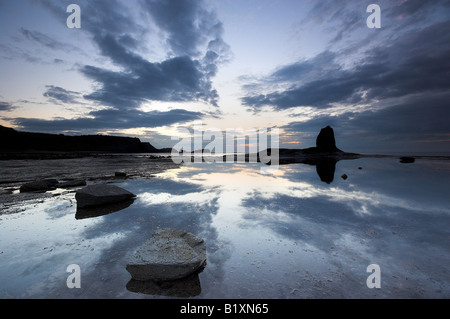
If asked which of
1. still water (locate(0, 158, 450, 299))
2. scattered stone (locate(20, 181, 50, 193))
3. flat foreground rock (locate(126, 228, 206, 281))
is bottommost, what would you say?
still water (locate(0, 158, 450, 299))

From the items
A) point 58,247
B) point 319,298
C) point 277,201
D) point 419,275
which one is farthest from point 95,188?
point 419,275

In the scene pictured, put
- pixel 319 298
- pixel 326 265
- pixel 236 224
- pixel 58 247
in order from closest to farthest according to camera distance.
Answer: pixel 319 298
pixel 326 265
pixel 58 247
pixel 236 224

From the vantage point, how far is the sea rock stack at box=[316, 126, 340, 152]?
74681 mm

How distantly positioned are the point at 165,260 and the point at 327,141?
84.6 m

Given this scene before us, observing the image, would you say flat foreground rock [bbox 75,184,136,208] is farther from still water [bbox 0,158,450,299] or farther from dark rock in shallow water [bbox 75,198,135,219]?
still water [bbox 0,158,450,299]

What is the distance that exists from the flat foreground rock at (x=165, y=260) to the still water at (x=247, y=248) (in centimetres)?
16

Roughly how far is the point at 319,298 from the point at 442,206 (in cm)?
984

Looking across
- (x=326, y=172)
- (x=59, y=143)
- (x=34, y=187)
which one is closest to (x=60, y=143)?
(x=59, y=143)

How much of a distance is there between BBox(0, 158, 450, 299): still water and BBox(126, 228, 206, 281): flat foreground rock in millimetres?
158

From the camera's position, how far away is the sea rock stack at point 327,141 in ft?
245

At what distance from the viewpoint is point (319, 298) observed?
2920mm

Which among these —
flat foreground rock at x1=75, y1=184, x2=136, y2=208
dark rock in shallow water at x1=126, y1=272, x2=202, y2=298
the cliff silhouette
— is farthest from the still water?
the cliff silhouette

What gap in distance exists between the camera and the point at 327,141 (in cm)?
7556
